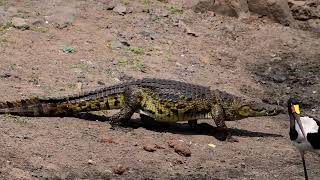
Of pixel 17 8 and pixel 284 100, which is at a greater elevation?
pixel 17 8

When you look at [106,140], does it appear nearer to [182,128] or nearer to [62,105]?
[62,105]

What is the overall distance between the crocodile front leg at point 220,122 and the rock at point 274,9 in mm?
5560

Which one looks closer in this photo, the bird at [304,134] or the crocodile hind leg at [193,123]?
the bird at [304,134]

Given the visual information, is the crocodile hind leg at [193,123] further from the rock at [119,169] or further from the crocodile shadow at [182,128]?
the rock at [119,169]

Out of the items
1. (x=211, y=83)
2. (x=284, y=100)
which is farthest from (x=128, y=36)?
(x=284, y=100)

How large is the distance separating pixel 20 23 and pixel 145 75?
261cm

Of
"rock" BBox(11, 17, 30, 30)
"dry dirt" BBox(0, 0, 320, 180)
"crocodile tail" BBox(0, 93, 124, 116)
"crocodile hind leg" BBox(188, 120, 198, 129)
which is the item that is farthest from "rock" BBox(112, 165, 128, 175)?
"rock" BBox(11, 17, 30, 30)

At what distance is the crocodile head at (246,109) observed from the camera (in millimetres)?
9008

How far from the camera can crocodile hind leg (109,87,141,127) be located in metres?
8.55

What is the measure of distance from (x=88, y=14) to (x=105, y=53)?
157cm

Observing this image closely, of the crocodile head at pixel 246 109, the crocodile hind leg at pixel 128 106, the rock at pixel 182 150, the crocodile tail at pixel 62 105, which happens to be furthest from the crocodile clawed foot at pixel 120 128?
the crocodile head at pixel 246 109

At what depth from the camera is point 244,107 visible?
9.05m

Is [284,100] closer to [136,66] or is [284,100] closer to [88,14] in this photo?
[136,66]

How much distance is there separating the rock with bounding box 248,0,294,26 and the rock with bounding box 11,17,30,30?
5.18 metres
